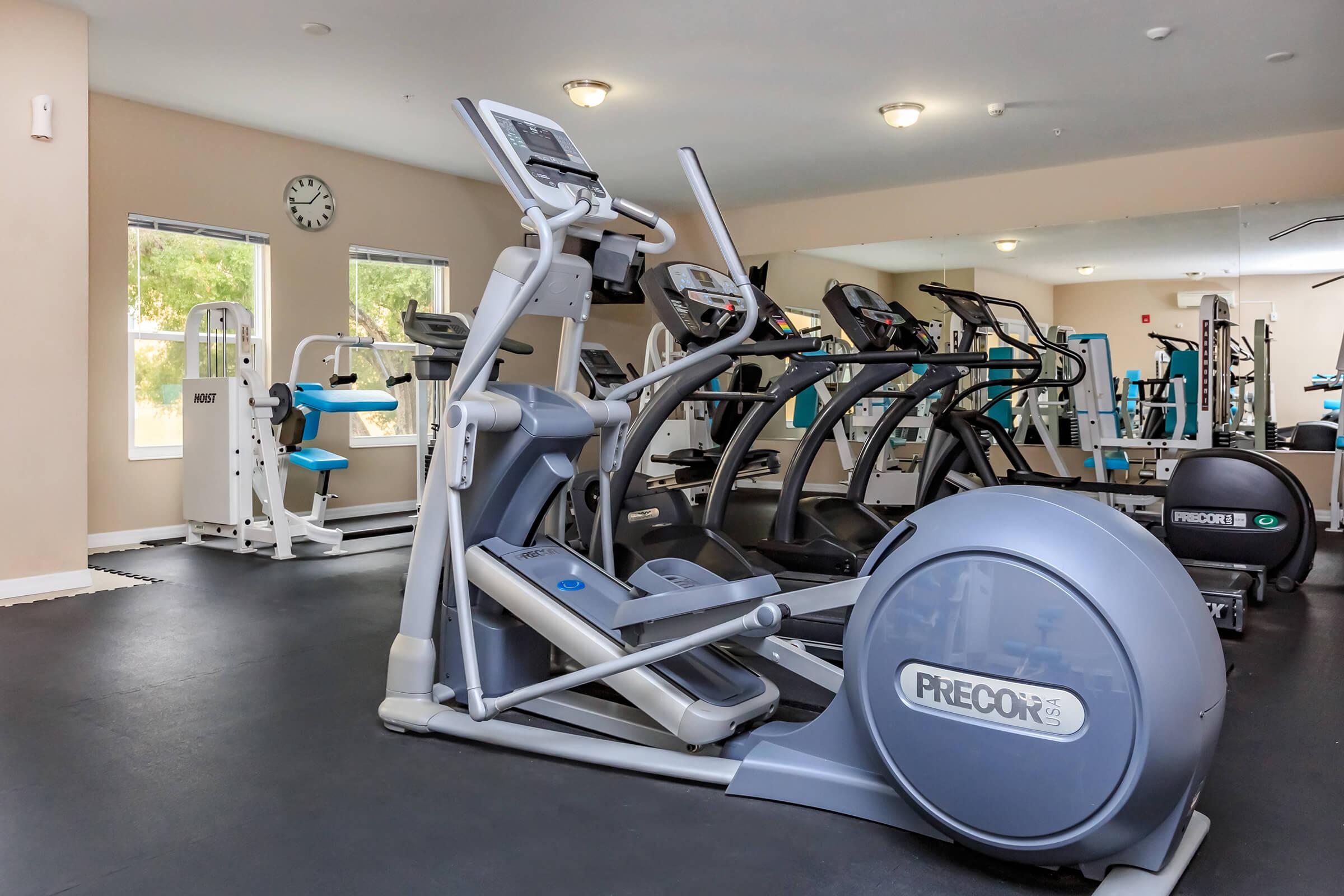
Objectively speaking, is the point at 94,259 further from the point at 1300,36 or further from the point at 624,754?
the point at 1300,36

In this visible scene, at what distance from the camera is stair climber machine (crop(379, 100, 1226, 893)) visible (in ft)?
4.68

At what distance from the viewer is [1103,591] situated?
55.7 inches

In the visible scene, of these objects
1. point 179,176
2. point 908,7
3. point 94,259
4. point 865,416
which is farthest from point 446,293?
point 908,7

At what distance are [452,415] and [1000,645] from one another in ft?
4.32

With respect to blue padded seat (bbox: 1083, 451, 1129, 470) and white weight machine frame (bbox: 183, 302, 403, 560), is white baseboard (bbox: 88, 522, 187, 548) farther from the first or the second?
blue padded seat (bbox: 1083, 451, 1129, 470)

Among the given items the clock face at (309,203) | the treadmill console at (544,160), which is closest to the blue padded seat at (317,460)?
the clock face at (309,203)

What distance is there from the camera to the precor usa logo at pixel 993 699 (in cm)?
143

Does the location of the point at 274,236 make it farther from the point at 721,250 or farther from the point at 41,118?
the point at 721,250

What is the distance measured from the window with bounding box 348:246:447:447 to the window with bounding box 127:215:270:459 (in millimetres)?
907

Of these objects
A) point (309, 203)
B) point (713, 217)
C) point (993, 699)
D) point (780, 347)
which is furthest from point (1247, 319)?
point (309, 203)

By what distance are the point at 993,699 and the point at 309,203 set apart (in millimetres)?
6125

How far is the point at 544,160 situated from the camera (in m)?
2.30

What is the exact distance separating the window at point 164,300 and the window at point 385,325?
0.91m

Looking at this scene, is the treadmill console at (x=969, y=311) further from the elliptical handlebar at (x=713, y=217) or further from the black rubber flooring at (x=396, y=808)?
the elliptical handlebar at (x=713, y=217)
